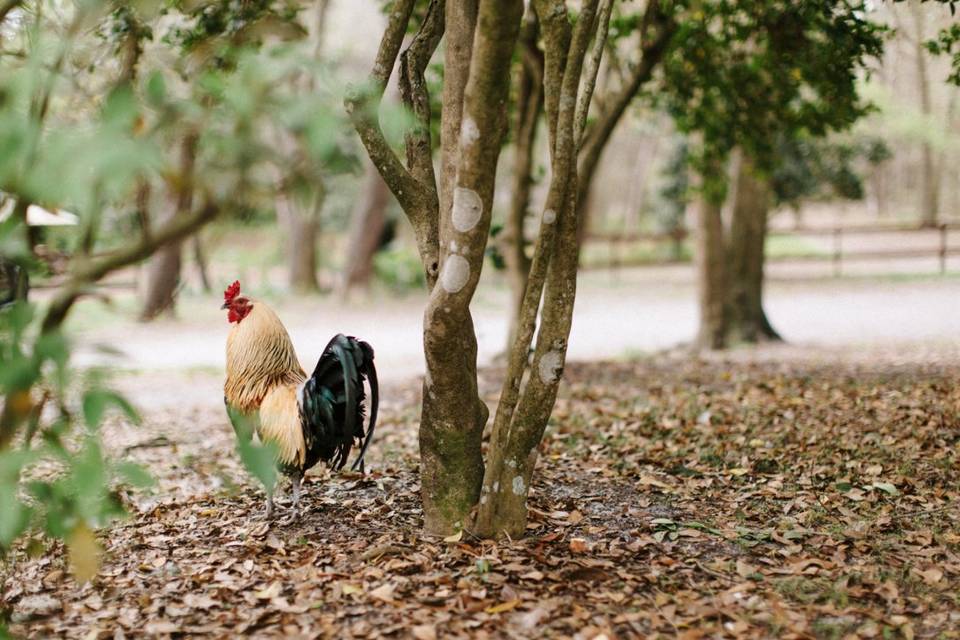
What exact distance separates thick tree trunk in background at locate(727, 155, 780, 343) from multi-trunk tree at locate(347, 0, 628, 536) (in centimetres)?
837

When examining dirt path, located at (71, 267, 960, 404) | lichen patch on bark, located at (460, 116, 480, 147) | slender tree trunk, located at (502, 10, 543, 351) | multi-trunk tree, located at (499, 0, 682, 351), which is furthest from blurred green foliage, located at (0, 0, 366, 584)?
dirt path, located at (71, 267, 960, 404)

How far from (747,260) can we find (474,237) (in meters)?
9.31

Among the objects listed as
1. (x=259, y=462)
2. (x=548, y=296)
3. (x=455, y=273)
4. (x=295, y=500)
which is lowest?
(x=295, y=500)

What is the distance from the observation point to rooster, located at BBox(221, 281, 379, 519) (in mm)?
4359

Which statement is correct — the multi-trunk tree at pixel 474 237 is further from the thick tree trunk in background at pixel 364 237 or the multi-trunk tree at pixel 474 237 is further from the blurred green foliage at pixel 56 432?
the thick tree trunk in background at pixel 364 237

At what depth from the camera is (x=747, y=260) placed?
12.3 metres

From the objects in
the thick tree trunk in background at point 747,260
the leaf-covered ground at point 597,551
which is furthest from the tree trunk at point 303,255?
the leaf-covered ground at point 597,551

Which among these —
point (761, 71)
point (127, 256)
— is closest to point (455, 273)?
point (127, 256)

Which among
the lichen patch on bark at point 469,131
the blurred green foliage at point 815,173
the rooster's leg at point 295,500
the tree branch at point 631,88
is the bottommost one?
the rooster's leg at point 295,500

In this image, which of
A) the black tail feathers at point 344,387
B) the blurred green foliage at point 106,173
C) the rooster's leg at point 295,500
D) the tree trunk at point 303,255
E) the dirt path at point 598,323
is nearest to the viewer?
the blurred green foliage at point 106,173

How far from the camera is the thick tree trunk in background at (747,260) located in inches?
479

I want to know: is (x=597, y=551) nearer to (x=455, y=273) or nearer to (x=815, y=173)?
(x=455, y=273)

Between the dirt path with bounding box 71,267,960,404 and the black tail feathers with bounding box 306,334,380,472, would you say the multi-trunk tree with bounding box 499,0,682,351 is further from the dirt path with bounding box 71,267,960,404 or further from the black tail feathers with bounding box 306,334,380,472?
the black tail feathers with bounding box 306,334,380,472

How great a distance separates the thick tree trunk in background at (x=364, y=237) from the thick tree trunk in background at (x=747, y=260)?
10.6 m
